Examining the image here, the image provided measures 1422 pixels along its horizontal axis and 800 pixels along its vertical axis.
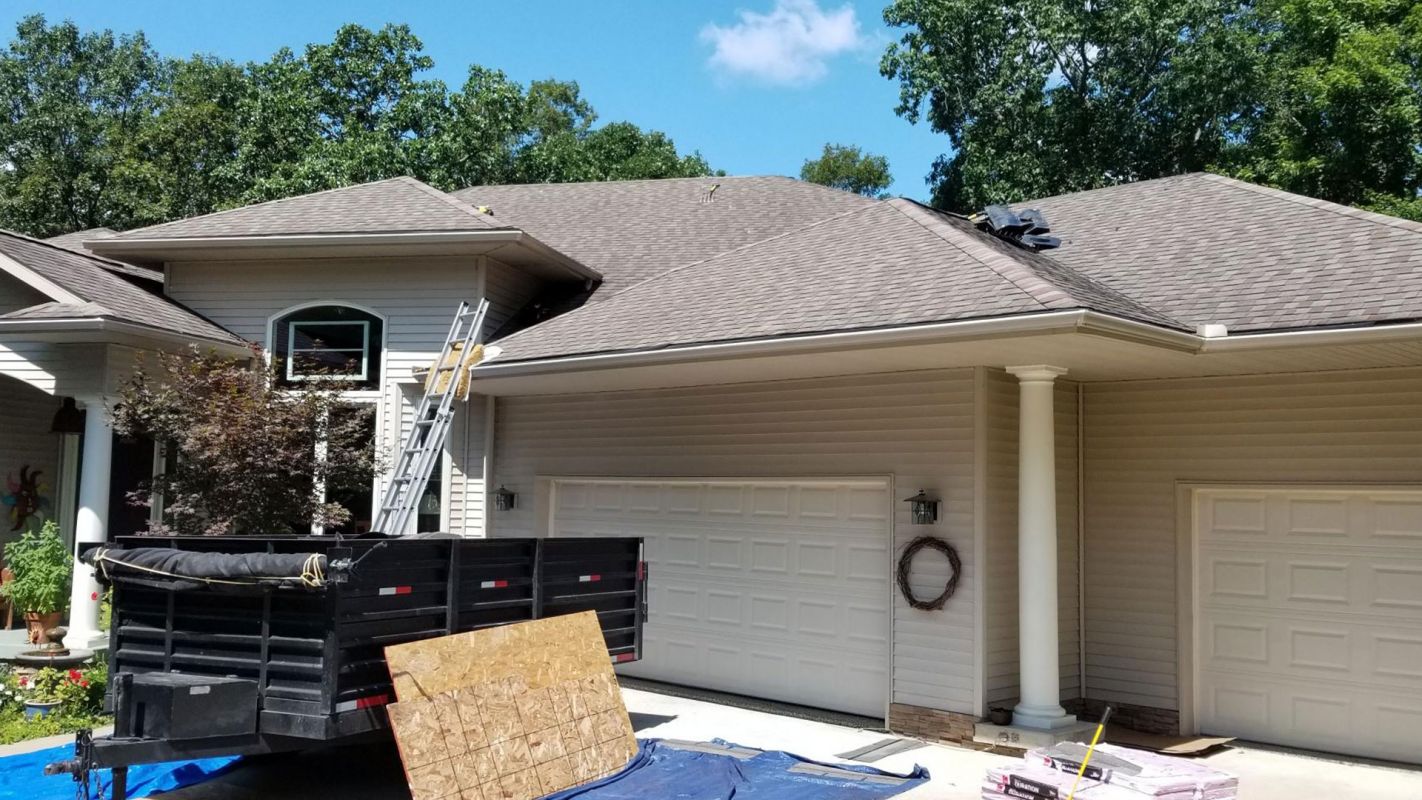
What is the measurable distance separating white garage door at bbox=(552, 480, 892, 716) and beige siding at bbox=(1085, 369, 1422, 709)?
187cm

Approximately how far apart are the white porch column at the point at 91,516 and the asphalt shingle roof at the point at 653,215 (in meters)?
4.94

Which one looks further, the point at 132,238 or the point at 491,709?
the point at 132,238

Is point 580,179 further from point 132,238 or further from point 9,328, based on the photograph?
point 9,328

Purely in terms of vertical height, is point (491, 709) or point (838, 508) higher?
point (838, 508)

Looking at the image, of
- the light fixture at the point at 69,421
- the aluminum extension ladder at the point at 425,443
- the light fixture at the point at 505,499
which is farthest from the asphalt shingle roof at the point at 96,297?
the light fixture at the point at 505,499

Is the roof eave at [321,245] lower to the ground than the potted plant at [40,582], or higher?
higher

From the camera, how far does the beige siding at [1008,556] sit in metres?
9.15

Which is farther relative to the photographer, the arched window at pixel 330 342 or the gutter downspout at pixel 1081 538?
the arched window at pixel 330 342

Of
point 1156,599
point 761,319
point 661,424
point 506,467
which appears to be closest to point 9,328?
point 506,467

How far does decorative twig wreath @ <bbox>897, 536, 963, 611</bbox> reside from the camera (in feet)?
30.2

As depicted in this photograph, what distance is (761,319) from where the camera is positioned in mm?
9383

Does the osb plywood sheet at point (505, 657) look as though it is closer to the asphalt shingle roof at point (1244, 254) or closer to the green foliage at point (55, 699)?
the green foliage at point (55, 699)

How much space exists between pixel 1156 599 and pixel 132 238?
1118 centimetres

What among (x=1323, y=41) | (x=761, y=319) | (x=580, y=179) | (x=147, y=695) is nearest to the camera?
(x=147, y=695)
